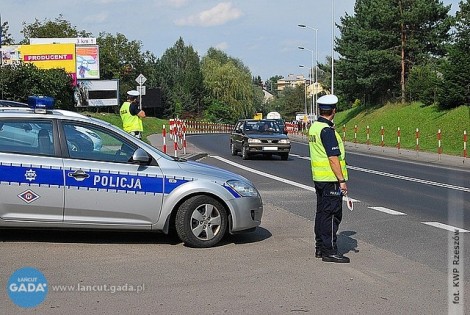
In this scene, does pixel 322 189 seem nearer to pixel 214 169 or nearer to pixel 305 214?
pixel 214 169

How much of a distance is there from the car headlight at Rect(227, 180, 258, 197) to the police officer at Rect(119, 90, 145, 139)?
6726 millimetres

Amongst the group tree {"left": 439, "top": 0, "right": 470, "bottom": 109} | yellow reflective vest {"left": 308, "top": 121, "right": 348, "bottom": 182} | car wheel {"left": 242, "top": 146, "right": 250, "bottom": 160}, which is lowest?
car wheel {"left": 242, "top": 146, "right": 250, "bottom": 160}

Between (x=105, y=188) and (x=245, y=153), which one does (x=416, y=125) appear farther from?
(x=105, y=188)

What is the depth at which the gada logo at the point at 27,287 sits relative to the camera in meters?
6.07

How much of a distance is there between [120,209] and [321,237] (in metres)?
2.33

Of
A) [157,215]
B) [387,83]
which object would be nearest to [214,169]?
[157,215]

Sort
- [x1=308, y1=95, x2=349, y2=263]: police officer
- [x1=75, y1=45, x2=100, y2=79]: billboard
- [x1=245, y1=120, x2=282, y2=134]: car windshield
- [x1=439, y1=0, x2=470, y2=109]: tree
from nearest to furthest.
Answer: [x1=308, y1=95, x2=349, y2=263]: police officer < [x1=245, y1=120, x2=282, y2=134]: car windshield < [x1=439, y1=0, x2=470, y2=109]: tree < [x1=75, y1=45, x2=100, y2=79]: billboard

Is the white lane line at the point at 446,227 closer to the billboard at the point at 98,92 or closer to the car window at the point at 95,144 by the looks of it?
the car window at the point at 95,144

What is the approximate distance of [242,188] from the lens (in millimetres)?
8656

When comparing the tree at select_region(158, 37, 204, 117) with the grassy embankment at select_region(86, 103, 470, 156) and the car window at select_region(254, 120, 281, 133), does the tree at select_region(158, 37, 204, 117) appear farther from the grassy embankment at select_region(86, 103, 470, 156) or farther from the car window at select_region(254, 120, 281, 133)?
the car window at select_region(254, 120, 281, 133)

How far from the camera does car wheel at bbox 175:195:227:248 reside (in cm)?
833

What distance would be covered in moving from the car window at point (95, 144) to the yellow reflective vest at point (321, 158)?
2152 millimetres

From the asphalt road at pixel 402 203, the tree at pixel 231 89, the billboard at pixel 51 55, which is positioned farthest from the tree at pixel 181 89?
the asphalt road at pixel 402 203

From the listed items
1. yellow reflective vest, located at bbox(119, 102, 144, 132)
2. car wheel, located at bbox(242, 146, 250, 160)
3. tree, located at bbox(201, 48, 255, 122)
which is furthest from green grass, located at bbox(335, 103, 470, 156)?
tree, located at bbox(201, 48, 255, 122)
